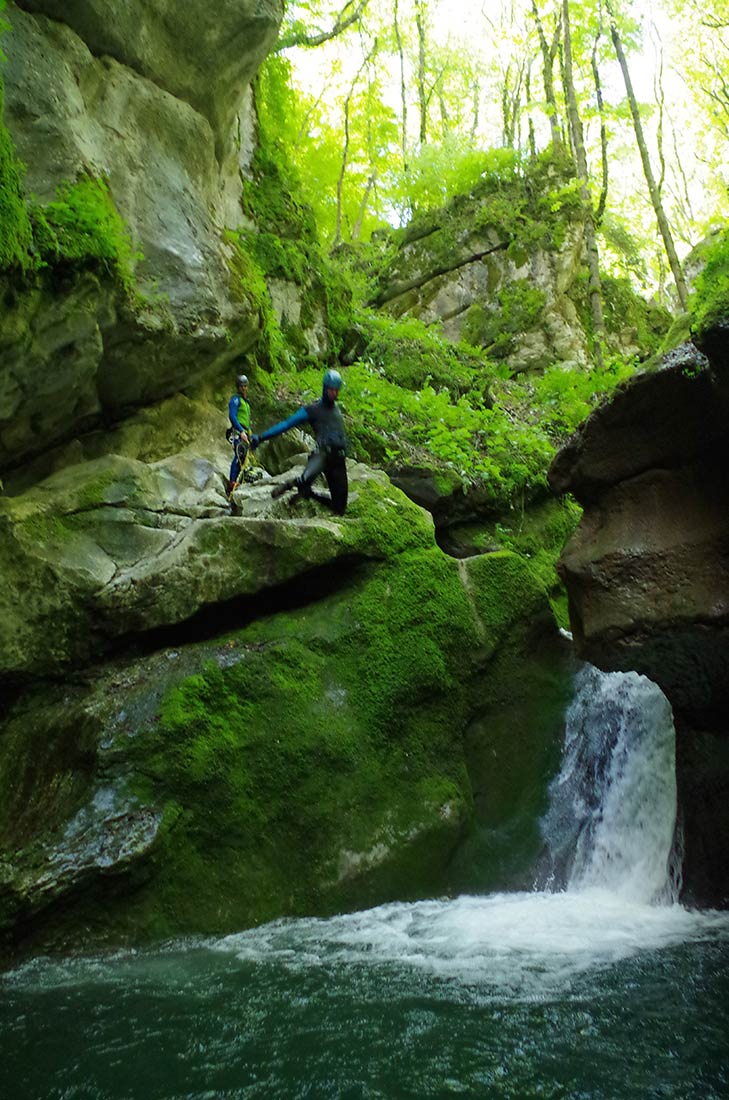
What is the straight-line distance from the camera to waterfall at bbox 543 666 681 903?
311 inches

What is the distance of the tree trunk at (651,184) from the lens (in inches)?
614

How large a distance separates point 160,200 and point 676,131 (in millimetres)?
30109

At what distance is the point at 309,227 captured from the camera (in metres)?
15.6

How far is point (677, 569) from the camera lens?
295 inches

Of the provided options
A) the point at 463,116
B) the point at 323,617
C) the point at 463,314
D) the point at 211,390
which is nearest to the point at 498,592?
the point at 323,617

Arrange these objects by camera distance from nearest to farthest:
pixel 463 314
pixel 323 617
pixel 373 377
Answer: pixel 323 617 → pixel 373 377 → pixel 463 314

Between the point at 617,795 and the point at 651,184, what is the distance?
14.7 m

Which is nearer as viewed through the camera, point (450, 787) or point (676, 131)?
point (450, 787)

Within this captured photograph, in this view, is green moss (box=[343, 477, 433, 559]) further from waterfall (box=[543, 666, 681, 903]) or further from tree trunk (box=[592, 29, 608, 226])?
tree trunk (box=[592, 29, 608, 226])

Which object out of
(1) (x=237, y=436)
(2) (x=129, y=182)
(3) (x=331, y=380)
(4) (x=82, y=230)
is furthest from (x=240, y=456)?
(2) (x=129, y=182)

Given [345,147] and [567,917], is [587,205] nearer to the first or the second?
[345,147]

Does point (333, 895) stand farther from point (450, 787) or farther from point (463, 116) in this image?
point (463, 116)

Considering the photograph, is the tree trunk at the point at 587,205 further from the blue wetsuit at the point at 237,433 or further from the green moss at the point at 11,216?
the green moss at the point at 11,216

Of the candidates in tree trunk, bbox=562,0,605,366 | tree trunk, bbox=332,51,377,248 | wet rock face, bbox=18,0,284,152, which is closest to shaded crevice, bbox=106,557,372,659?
wet rock face, bbox=18,0,284,152
